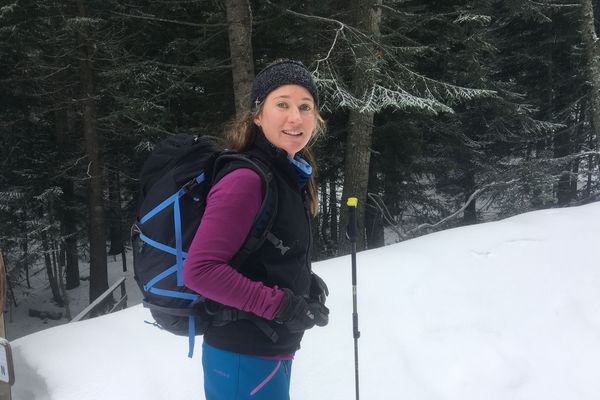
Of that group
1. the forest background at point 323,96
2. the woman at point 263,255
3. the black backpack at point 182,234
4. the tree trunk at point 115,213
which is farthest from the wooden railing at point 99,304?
the tree trunk at point 115,213

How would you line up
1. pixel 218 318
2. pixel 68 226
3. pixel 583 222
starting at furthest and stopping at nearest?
pixel 68 226 → pixel 583 222 → pixel 218 318

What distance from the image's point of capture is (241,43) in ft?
24.2

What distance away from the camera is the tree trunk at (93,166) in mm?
11914

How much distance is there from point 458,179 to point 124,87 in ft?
41.5

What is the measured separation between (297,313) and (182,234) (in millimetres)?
519

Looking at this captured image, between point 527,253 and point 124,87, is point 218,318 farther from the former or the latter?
point 124,87

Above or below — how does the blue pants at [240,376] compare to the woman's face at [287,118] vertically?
below

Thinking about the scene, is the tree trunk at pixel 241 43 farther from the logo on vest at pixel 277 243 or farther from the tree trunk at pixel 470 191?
the tree trunk at pixel 470 191

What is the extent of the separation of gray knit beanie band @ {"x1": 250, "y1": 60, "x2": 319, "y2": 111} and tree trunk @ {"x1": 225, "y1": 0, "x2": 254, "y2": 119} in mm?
5441

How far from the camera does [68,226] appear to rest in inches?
598

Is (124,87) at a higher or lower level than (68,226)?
higher

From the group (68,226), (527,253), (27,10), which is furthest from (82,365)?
(68,226)

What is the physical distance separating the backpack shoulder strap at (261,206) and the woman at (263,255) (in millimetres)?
27

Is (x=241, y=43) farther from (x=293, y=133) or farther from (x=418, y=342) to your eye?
(x=293, y=133)
